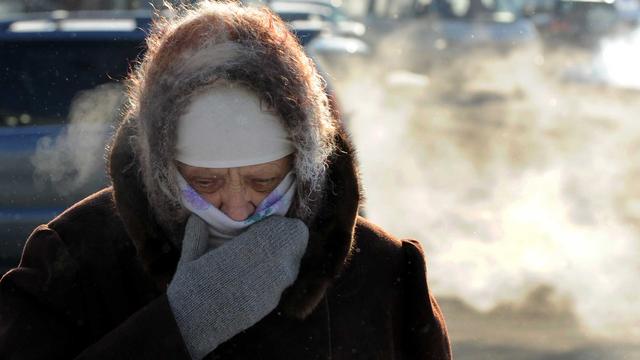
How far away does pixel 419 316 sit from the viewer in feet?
7.87

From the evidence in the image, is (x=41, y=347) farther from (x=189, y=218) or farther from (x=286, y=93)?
(x=286, y=93)

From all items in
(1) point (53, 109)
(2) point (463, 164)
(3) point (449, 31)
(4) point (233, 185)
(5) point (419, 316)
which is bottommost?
(5) point (419, 316)

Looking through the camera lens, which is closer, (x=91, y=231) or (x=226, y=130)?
(x=226, y=130)

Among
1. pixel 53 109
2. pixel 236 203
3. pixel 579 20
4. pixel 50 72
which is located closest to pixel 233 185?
pixel 236 203

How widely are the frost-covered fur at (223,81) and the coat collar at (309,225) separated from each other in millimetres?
28

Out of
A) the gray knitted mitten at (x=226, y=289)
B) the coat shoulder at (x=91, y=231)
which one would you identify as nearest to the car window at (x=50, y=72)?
the coat shoulder at (x=91, y=231)

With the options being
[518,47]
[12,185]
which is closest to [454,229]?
[12,185]

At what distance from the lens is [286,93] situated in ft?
7.15

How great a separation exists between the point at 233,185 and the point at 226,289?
0.79 feet

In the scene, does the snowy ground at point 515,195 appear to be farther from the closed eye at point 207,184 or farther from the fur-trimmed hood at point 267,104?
the closed eye at point 207,184

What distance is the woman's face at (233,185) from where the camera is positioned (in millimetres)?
2209

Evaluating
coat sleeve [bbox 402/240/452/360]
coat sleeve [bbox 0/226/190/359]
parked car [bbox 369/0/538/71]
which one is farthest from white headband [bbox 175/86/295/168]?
parked car [bbox 369/0/538/71]

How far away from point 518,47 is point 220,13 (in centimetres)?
2125

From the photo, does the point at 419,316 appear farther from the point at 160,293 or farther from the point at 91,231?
the point at 91,231
